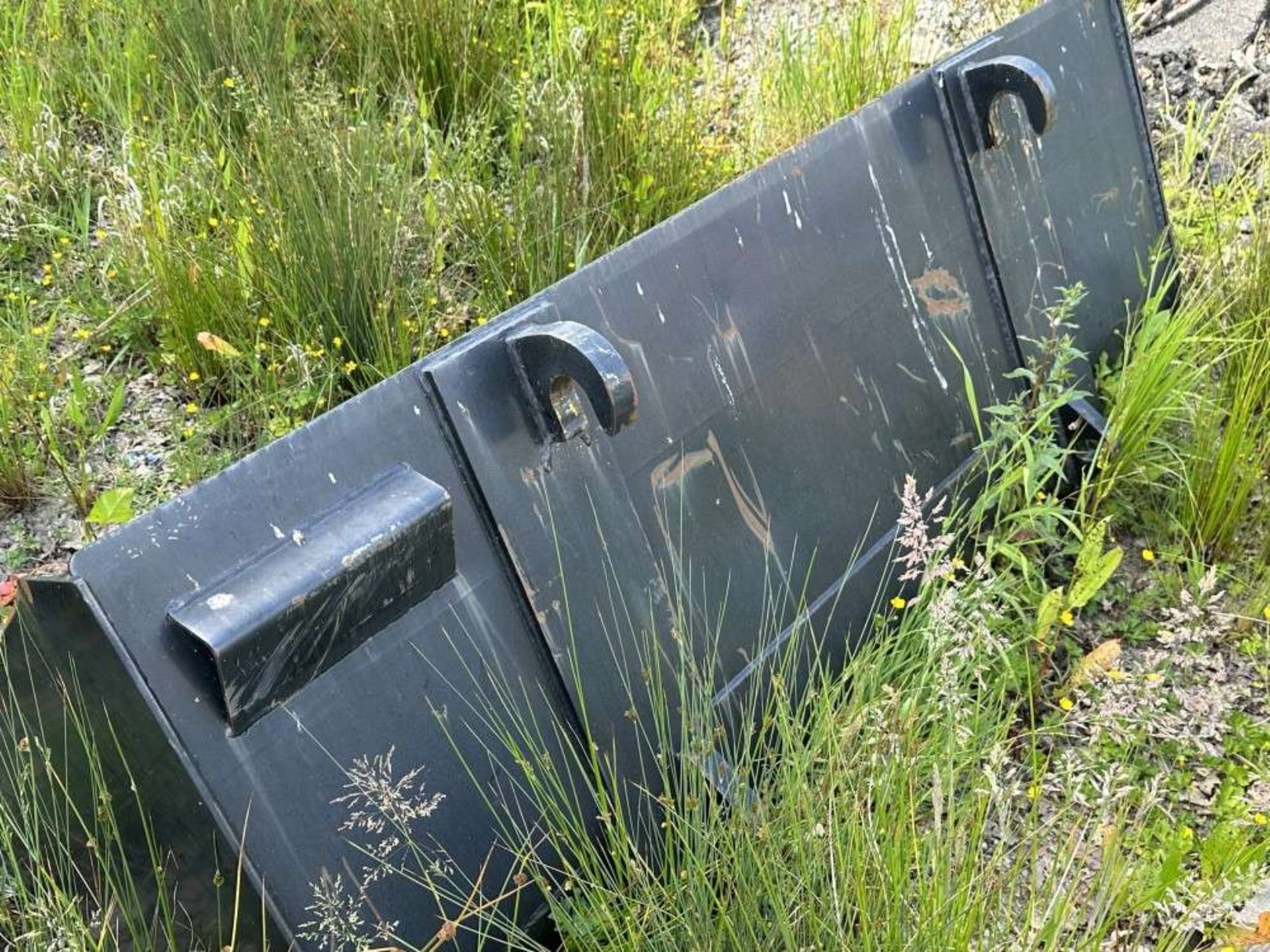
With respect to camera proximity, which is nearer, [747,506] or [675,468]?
[675,468]

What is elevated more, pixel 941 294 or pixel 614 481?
pixel 614 481

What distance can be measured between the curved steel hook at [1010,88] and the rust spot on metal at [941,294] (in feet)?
1.09

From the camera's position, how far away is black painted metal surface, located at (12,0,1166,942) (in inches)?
60.0

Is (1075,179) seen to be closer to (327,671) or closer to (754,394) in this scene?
(754,394)

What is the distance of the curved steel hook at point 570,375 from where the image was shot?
1.67m

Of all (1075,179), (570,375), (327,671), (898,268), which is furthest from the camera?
(1075,179)

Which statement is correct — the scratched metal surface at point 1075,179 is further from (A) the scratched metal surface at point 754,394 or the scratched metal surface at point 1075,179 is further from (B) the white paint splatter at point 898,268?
(B) the white paint splatter at point 898,268

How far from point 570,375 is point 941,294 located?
4.10 ft

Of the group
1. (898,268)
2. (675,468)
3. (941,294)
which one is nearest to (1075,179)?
(941,294)

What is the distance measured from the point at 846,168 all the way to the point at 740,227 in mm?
362

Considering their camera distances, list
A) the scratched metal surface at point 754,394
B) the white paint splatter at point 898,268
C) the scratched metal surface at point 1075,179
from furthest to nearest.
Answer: the scratched metal surface at point 1075,179, the white paint splatter at point 898,268, the scratched metal surface at point 754,394

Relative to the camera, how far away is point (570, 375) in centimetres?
174

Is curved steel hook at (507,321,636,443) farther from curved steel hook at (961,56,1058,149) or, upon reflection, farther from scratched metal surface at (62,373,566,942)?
curved steel hook at (961,56,1058,149)

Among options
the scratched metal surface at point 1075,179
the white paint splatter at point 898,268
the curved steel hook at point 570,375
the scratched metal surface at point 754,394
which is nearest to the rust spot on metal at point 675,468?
the scratched metal surface at point 754,394
